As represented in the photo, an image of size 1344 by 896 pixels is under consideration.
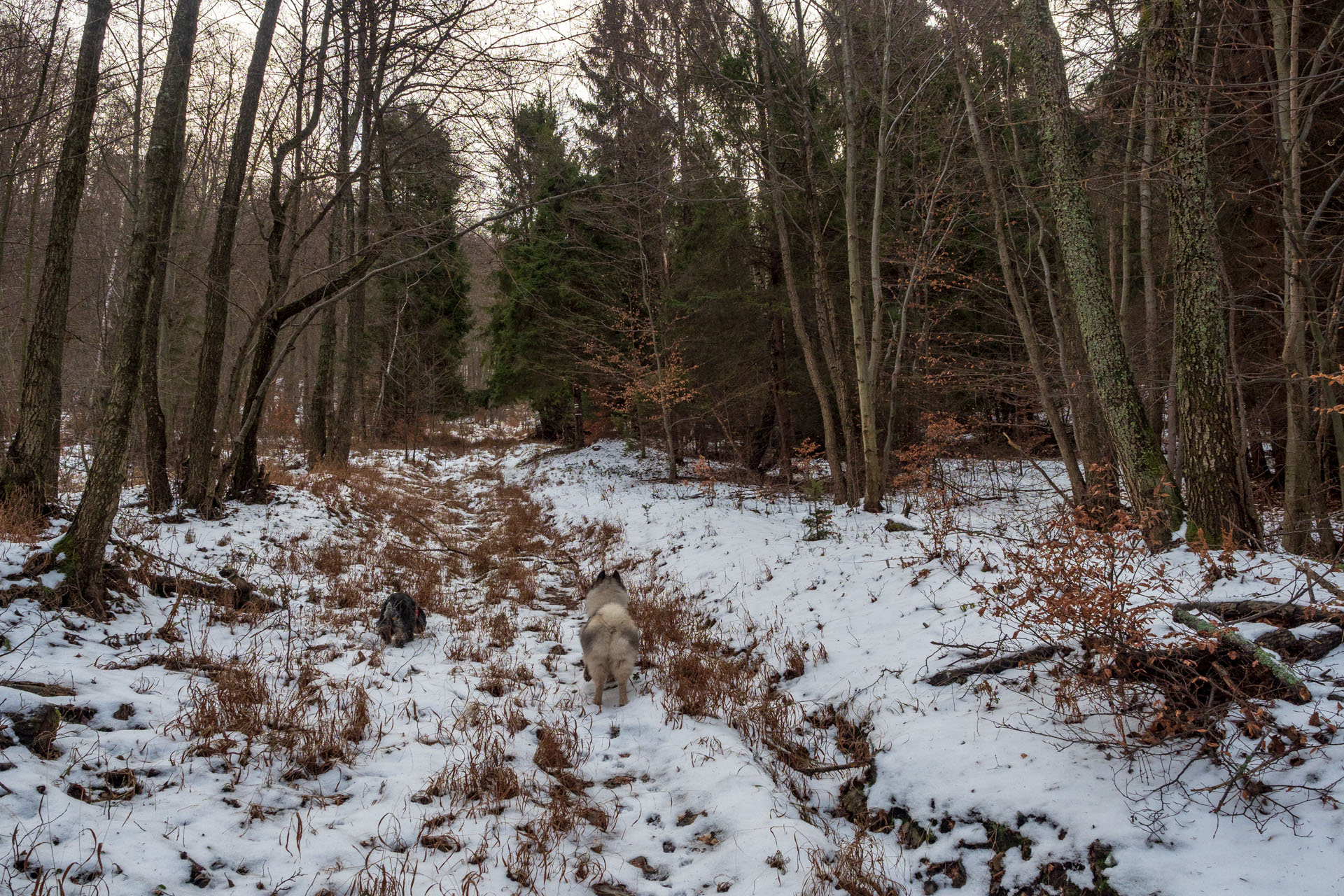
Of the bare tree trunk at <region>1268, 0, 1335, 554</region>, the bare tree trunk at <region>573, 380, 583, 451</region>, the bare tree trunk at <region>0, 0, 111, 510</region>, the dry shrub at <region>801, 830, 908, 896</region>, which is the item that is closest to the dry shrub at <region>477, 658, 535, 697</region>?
the dry shrub at <region>801, 830, 908, 896</region>

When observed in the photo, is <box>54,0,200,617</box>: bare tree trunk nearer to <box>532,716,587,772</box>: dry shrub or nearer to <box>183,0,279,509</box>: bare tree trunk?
<box>183,0,279,509</box>: bare tree trunk

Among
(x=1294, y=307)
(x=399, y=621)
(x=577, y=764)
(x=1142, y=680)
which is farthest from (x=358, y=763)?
(x=1294, y=307)

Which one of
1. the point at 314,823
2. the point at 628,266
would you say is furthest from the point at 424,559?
the point at 628,266

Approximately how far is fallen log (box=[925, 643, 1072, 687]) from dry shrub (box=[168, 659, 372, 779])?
13.7ft

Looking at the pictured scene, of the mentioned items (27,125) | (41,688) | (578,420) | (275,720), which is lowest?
(275,720)

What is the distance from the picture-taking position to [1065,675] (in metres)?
4.00

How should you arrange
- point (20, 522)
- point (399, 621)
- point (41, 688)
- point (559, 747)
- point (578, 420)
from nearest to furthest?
point (41, 688), point (559, 747), point (20, 522), point (399, 621), point (578, 420)

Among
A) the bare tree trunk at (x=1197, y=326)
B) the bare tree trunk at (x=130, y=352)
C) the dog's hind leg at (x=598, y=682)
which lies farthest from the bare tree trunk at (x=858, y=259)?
the bare tree trunk at (x=130, y=352)

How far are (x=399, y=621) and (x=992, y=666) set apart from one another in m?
5.37

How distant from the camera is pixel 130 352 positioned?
5.70m

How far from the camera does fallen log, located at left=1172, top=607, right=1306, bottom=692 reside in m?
3.14

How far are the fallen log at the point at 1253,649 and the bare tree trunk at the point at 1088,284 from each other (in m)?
3.05

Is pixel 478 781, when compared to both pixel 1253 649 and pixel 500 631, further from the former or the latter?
pixel 1253 649

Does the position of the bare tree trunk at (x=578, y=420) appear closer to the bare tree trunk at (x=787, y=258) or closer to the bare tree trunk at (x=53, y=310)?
the bare tree trunk at (x=787, y=258)
